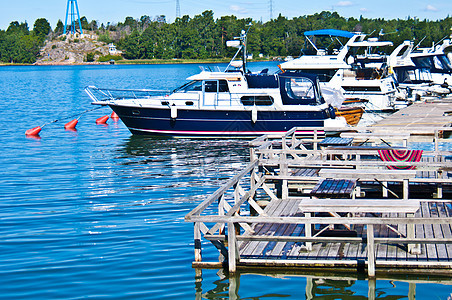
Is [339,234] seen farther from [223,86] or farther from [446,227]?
[223,86]

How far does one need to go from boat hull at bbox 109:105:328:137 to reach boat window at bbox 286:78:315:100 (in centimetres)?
76

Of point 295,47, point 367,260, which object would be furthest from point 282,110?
point 295,47

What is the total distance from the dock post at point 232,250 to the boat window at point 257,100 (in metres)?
15.8

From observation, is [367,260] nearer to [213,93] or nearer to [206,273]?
[206,273]

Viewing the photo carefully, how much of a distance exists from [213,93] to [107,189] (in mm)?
8720

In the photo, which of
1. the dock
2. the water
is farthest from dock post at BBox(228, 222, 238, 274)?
the water

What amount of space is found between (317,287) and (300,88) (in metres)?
16.2

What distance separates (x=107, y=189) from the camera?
17656 mm

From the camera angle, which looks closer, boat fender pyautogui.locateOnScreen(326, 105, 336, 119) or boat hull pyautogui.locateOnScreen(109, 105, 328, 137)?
boat hull pyautogui.locateOnScreen(109, 105, 328, 137)

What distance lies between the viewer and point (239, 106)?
25078 millimetres

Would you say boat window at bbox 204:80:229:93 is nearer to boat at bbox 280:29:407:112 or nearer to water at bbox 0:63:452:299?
water at bbox 0:63:452:299

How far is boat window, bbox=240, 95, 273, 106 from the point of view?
976 inches

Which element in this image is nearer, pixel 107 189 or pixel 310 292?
pixel 310 292

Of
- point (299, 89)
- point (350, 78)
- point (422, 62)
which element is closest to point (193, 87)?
point (299, 89)
